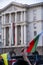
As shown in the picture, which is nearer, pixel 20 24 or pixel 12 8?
pixel 20 24

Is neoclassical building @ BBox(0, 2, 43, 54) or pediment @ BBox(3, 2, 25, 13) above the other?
pediment @ BBox(3, 2, 25, 13)

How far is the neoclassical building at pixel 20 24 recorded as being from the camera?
3052cm

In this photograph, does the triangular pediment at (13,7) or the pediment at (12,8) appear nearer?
the triangular pediment at (13,7)

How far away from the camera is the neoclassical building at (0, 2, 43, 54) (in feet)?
100

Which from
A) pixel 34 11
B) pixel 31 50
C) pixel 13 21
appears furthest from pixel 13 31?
pixel 31 50

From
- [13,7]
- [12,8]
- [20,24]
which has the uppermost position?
[13,7]

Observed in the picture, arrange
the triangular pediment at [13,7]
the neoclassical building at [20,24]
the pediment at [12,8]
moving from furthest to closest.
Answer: the pediment at [12,8], the triangular pediment at [13,7], the neoclassical building at [20,24]

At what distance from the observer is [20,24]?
1224 inches

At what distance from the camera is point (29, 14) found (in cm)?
3153

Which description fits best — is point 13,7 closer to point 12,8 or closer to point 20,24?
point 12,8

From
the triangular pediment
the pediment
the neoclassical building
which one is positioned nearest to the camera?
the neoclassical building

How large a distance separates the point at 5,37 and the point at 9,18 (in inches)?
101

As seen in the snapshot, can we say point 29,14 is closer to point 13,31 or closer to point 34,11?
point 34,11

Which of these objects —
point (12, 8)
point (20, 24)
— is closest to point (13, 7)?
point (12, 8)
